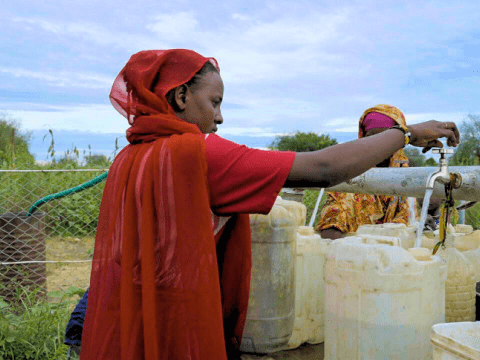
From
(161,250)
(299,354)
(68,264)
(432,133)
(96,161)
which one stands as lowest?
(68,264)

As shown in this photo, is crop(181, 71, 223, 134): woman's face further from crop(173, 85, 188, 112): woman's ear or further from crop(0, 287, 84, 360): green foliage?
crop(0, 287, 84, 360): green foliage

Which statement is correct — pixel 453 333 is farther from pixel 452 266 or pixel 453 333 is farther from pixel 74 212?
pixel 74 212

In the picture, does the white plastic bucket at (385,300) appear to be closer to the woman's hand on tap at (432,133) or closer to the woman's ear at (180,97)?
the woman's hand on tap at (432,133)

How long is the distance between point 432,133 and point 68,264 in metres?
6.07

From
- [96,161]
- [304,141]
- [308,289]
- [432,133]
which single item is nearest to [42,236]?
[308,289]

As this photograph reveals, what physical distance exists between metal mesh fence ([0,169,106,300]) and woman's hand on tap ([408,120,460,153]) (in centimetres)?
296

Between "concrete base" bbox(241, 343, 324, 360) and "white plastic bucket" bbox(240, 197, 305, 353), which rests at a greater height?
"white plastic bucket" bbox(240, 197, 305, 353)

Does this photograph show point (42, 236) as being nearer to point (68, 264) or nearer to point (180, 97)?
point (68, 264)

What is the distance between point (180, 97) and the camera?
5.25 ft

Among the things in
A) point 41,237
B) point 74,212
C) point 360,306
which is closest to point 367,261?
point 360,306

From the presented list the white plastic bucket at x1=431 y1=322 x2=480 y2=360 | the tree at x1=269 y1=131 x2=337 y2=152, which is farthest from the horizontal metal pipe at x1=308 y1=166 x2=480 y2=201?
the tree at x1=269 y1=131 x2=337 y2=152

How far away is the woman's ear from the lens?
5.23 ft

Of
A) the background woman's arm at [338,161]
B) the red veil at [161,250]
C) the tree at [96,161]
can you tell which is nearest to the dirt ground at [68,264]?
the tree at [96,161]

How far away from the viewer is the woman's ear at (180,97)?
1593 mm
